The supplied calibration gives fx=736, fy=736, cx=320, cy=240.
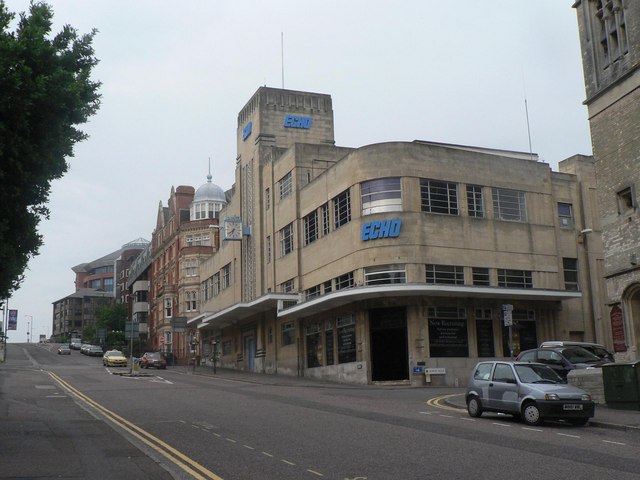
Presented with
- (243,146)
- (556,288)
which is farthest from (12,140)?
(243,146)

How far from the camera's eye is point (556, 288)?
133ft

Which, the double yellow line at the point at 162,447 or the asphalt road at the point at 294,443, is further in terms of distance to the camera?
the asphalt road at the point at 294,443

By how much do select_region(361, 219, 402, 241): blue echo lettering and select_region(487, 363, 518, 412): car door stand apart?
58.9ft

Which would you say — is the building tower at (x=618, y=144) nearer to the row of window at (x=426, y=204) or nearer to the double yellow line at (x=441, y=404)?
the double yellow line at (x=441, y=404)

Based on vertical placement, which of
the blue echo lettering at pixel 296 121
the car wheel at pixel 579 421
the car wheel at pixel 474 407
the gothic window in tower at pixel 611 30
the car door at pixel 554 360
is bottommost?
the car wheel at pixel 579 421

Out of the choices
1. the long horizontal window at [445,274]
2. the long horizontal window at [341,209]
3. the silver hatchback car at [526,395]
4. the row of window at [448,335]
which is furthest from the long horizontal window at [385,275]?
the silver hatchback car at [526,395]

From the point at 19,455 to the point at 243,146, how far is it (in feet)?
143

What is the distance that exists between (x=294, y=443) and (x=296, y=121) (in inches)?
1550

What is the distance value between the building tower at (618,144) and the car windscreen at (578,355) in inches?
40.0

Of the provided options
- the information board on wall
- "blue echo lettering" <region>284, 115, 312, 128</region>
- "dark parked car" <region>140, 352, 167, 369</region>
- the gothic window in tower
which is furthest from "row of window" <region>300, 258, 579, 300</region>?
"dark parked car" <region>140, 352, 167, 369</region>

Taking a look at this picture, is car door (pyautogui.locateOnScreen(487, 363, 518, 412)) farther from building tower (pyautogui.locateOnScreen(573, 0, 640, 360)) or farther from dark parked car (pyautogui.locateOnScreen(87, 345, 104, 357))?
dark parked car (pyautogui.locateOnScreen(87, 345, 104, 357))

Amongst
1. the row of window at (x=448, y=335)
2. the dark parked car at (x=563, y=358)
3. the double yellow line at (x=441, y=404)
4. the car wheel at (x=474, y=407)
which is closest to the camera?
the car wheel at (x=474, y=407)

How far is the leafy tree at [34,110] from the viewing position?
501 inches

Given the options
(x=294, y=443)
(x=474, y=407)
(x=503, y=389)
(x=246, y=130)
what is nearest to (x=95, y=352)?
(x=246, y=130)
